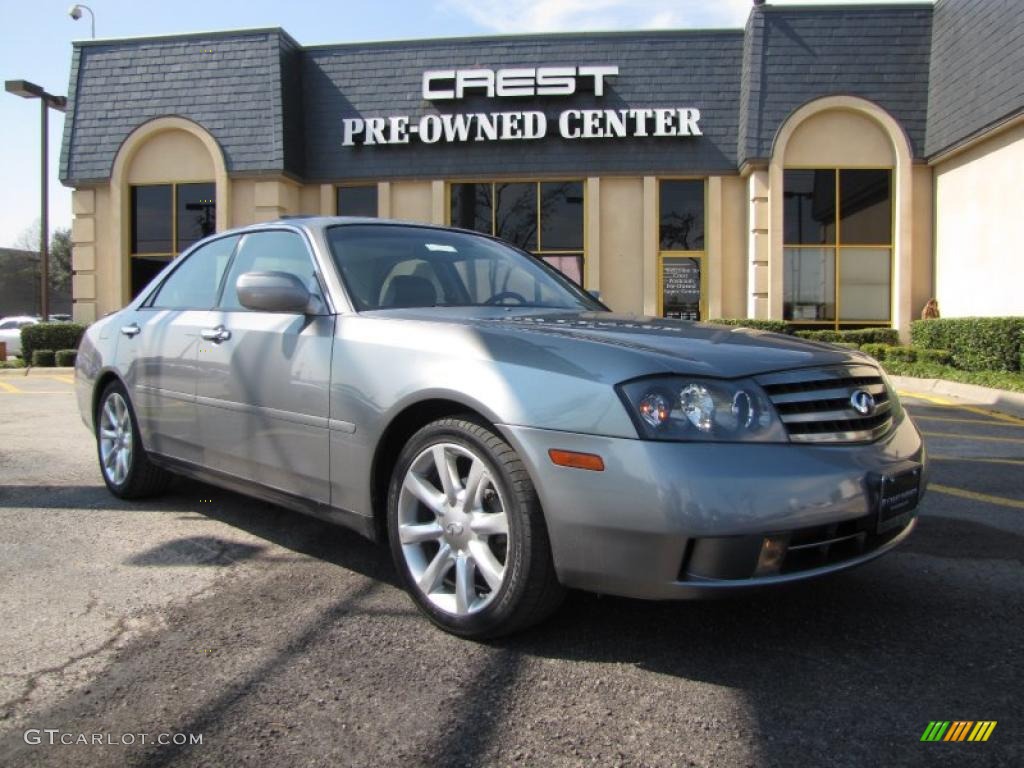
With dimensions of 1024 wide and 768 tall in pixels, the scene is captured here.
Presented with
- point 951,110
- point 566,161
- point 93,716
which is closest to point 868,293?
Result: point 951,110

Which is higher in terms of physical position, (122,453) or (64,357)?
(64,357)

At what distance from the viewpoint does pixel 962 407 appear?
9484mm

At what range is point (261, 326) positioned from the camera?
378cm

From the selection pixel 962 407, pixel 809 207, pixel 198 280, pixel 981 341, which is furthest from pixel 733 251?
pixel 198 280

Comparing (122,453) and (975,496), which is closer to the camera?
(122,453)

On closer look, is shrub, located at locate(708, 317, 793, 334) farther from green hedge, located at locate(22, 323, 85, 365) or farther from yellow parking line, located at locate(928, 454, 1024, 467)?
green hedge, located at locate(22, 323, 85, 365)

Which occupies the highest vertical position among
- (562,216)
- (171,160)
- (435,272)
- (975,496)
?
(171,160)

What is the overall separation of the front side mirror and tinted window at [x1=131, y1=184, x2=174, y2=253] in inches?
632

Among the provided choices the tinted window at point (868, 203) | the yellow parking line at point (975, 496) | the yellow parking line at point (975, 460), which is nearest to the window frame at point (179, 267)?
the yellow parking line at point (975, 496)

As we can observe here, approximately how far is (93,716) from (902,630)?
264cm

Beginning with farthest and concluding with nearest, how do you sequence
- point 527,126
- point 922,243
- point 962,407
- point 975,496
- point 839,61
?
point 527,126 → point 922,243 → point 839,61 → point 962,407 → point 975,496

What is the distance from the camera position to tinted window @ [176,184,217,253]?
17.8 meters

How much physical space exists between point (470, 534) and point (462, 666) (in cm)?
43

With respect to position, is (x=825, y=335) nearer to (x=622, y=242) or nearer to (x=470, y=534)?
(x=622, y=242)
